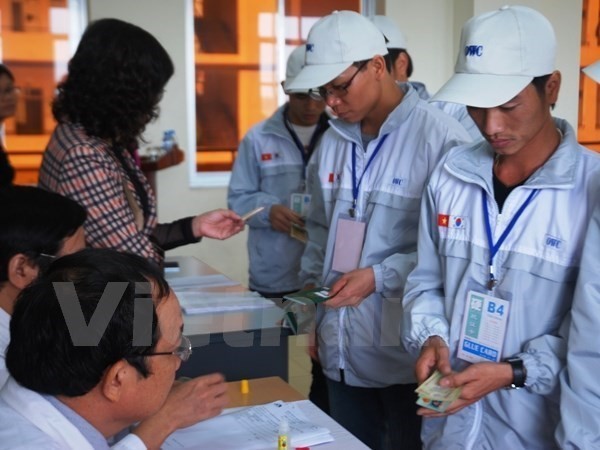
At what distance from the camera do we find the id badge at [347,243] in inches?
83.5

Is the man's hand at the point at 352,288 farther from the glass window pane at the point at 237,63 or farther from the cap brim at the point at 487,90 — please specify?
the glass window pane at the point at 237,63

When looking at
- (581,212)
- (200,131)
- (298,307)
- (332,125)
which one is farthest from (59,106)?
(200,131)

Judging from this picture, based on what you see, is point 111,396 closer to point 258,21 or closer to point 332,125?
point 332,125

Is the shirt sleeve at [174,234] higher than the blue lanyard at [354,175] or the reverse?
the reverse

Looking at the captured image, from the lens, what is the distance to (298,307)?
7.62 ft

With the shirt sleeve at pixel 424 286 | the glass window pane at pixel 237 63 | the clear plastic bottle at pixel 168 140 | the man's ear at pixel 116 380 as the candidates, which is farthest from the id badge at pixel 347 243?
the glass window pane at pixel 237 63

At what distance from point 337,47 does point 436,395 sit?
104 centimetres

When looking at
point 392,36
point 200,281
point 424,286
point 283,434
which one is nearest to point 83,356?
point 283,434

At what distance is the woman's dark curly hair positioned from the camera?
6.85ft

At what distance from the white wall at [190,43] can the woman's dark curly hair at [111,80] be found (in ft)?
10.6

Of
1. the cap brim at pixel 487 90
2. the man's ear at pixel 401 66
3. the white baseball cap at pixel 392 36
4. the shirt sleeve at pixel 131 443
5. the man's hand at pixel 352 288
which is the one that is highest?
the white baseball cap at pixel 392 36

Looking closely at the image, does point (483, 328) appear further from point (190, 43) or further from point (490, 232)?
point (190, 43)

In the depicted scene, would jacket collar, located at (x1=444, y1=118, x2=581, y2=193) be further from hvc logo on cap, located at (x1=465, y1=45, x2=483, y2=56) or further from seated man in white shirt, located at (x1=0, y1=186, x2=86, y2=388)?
seated man in white shirt, located at (x1=0, y1=186, x2=86, y2=388)

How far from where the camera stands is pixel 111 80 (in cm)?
209
